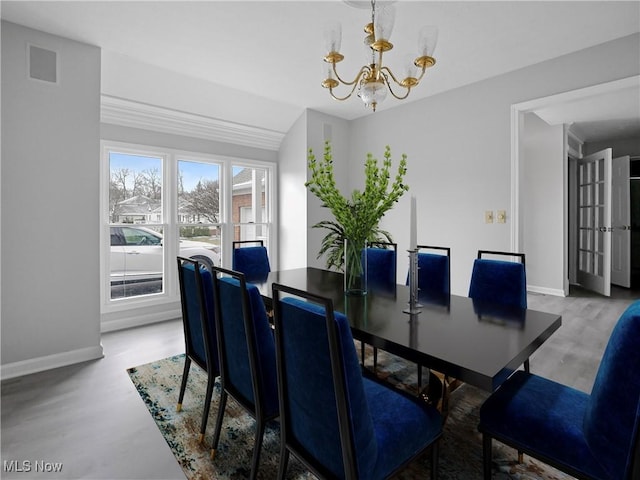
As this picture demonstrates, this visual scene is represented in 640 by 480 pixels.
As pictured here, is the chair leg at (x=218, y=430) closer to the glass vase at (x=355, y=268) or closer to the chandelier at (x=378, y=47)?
the glass vase at (x=355, y=268)

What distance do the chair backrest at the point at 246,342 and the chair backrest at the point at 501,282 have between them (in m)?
1.44

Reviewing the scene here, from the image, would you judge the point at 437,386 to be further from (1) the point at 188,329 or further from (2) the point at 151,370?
(2) the point at 151,370

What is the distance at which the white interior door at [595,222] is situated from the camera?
5.10 meters

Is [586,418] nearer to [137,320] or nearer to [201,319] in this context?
[201,319]

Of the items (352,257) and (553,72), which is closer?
(352,257)

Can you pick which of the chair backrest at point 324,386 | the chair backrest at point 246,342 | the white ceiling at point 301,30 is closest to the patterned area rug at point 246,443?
the chair backrest at point 246,342

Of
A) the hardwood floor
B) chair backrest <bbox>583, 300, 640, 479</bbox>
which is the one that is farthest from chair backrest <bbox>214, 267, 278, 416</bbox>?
chair backrest <bbox>583, 300, 640, 479</bbox>

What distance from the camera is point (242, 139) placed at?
4.70 metres

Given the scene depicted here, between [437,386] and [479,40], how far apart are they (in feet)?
9.52

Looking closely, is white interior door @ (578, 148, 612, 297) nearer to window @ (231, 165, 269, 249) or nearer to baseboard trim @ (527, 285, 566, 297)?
baseboard trim @ (527, 285, 566, 297)

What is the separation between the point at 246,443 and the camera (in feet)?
6.03

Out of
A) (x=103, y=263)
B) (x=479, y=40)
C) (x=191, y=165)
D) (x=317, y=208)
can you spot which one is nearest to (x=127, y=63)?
(x=191, y=165)

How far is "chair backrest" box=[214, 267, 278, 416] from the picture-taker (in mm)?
1418

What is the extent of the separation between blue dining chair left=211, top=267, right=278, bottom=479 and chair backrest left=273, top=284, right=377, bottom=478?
0.81 feet
